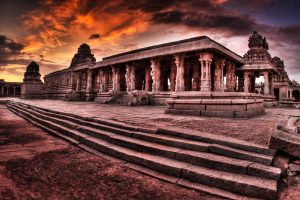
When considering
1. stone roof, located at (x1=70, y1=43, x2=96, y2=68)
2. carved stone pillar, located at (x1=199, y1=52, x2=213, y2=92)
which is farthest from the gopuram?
stone roof, located at (x1=70, y1=43, x2=96, y2=68)

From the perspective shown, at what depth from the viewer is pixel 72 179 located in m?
2.87

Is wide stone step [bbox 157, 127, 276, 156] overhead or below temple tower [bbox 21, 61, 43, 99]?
below

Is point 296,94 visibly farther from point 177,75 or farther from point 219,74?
point 177,75

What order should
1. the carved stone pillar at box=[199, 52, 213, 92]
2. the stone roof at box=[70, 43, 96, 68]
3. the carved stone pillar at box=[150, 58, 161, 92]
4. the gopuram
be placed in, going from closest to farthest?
the gopuram < the carved stone pillar at box=[199, 52, 213, 92] < the carved stone pillar at box=[150, 58, 161, 92] < the stone roof at box=[70, 43, 96, 68]

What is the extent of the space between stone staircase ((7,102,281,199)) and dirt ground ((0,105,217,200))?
235 millimetres

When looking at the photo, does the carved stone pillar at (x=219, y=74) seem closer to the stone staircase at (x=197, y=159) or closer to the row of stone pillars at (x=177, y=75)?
the row of stone pillars at (x=177, y=75)

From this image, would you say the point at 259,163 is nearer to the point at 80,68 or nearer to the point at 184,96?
the point at 184,96

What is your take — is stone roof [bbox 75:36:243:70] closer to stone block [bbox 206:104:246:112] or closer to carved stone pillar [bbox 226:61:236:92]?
carved stone pillar [bbox 226:61:236:92]

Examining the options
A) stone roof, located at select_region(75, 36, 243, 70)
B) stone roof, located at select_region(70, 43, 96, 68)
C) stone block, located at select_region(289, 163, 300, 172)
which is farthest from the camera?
stone roof, located at select_region(70, 43, 96, 68)

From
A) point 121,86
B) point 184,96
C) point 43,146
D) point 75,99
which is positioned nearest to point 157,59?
point 121,86

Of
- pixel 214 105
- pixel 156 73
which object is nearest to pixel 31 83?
pixel 156 73

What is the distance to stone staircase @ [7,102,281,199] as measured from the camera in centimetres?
252

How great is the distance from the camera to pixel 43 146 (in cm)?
458

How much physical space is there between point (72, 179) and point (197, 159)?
1.89 m
